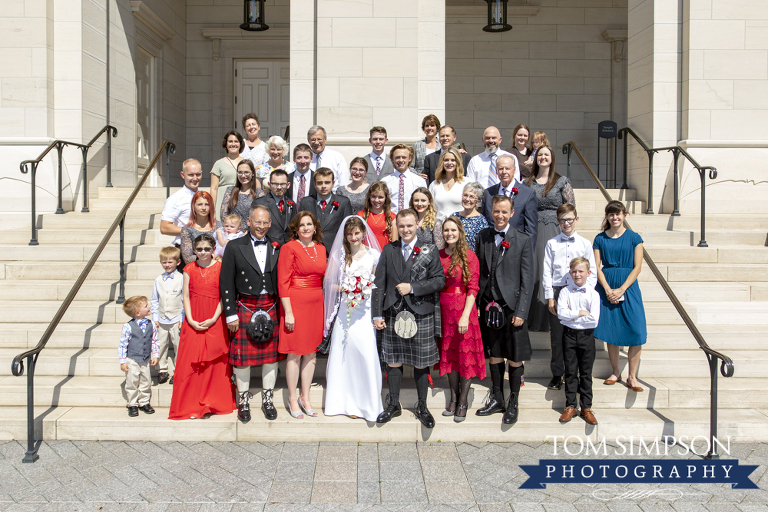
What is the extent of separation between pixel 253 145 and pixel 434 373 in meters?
3.52

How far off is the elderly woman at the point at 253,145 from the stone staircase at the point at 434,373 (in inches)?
64.3

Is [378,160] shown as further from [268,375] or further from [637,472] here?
[637,472]

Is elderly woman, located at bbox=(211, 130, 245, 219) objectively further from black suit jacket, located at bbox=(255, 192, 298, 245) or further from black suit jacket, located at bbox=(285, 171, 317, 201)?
black suit jacket, located at bbox=(255, 192, 298, 245)

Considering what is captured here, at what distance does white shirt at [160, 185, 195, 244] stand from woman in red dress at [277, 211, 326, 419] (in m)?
1.39

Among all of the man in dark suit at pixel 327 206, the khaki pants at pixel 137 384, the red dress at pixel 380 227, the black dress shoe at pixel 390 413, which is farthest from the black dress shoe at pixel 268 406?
the red dress at pixel 380 227

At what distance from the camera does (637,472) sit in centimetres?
423

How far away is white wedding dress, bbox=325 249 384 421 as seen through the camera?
498 cm

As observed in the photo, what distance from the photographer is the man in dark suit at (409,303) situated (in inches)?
189

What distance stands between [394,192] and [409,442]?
2501 mm

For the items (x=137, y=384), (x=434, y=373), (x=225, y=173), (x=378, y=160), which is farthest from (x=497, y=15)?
(x=137, y=384)

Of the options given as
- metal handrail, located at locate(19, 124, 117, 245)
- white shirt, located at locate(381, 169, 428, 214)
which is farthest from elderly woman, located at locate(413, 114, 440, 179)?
metal handrail, located at locate(19, 124, 117, 245)

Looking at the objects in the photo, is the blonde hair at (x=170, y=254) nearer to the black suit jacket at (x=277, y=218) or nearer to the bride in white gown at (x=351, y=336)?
the black suit jacket at (x=277, y=218)

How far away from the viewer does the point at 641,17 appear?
363 inches

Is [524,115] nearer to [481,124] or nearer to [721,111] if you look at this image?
[481,124]
